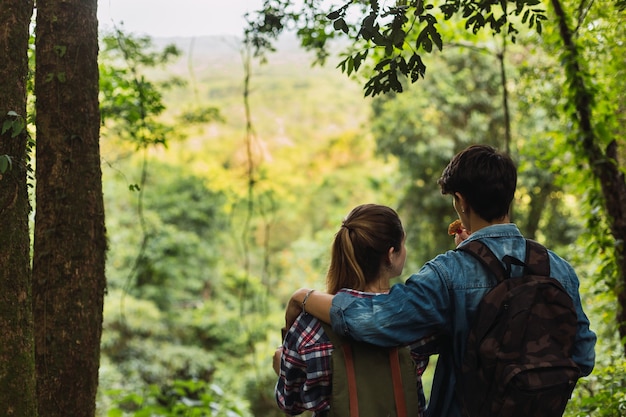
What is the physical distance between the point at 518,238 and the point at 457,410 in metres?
0.49

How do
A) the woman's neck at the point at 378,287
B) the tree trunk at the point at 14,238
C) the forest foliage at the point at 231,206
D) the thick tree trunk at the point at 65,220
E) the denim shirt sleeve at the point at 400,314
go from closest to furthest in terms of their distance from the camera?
the denim shirt sleeve at the point at 400,314, the tree trunk at the point at 14,238, the woman's neck at the point at 378,287, the thick tree trunk at the point at 65,220, the forest foliage at the point at 231,206

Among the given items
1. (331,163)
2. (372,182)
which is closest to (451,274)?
(372,182)

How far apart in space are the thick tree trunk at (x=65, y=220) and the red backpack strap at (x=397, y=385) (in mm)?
1122

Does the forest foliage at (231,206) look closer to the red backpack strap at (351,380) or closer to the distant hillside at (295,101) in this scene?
the distant hillside at (295,101)

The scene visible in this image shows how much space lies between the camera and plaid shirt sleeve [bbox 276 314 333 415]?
67.9 inches

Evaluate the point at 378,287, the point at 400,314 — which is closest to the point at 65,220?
the point at 378,287

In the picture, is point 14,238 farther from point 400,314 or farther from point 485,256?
point 485,256

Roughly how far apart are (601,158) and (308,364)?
2.80 m

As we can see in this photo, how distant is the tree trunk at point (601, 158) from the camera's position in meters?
3.70

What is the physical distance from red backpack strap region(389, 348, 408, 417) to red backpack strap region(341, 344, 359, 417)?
108 mm

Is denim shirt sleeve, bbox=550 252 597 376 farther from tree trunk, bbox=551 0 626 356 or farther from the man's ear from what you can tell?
tree trunk, bbox=551 0 626 356

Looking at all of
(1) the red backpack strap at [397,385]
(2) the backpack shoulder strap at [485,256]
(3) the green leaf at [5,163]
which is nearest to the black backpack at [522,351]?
(2) the backpack shoulder strap at [485,256]

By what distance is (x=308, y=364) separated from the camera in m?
1.72

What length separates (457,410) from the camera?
1712mm
